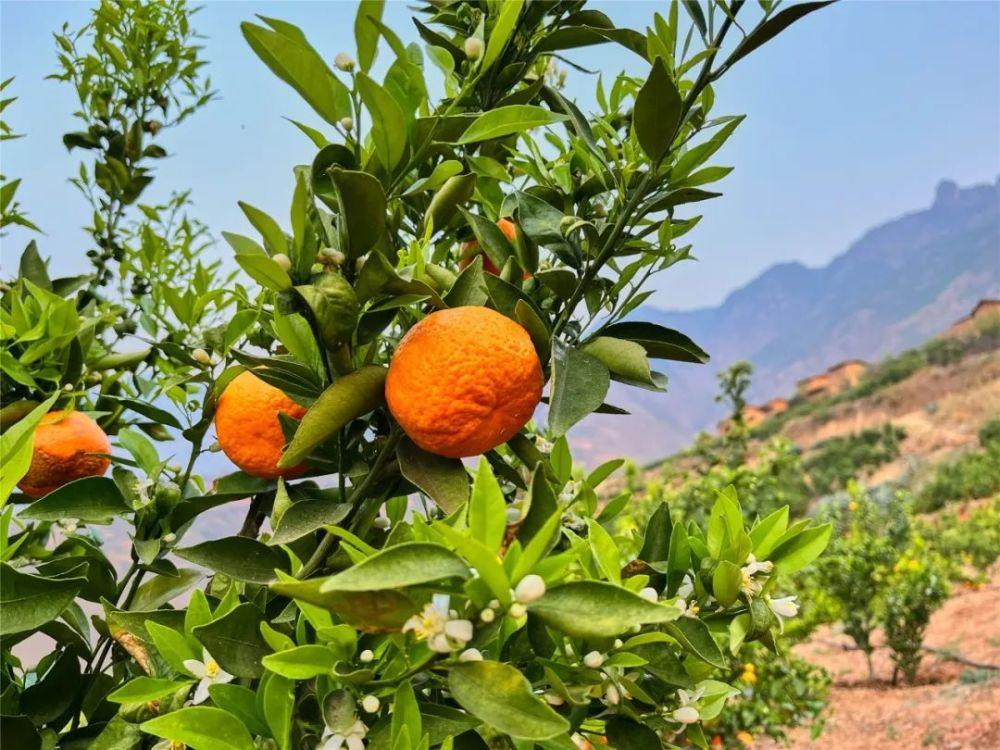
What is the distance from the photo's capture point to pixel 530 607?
40 cm

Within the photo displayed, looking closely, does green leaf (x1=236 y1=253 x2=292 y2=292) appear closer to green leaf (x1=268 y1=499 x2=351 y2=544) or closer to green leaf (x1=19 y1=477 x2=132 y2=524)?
green leaf (x1=268 y1=499 x2=351 y2=544)

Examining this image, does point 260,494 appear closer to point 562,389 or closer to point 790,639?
point 562,389

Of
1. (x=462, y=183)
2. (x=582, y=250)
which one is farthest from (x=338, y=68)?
(x=582, y=250)

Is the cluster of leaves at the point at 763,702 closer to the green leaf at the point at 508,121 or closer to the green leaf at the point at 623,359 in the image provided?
the green leaf at the point at 623,359

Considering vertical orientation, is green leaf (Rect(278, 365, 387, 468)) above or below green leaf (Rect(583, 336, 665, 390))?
below

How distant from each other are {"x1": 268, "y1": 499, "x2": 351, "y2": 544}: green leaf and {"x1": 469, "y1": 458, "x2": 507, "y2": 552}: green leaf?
16 cm

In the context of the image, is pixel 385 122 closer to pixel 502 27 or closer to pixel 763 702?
pixel 502 27

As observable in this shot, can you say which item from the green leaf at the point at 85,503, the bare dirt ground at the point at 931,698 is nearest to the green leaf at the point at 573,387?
the green leaf at the point at 85,503

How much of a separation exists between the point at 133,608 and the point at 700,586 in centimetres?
51

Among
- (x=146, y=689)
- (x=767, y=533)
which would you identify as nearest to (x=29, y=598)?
(x=146, y=689)

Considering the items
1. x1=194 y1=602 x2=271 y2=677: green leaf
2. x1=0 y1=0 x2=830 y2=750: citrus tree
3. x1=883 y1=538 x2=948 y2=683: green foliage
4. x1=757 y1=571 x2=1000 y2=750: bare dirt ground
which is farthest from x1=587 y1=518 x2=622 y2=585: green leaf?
x1=883 y1=538 x2=948 y2=683: green foliage

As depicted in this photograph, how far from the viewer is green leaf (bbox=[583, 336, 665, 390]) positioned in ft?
1.78

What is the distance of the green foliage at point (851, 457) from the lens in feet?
48.3

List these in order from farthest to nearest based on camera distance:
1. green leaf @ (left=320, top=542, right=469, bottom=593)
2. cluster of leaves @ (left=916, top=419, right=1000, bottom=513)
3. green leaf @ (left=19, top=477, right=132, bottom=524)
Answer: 1. cluster of leaves @ (left=916, top=419, right=1000, bottom=513)
2. green leaf @ (left=19, top=477, right=132, bottom=524)
3. green leaf @ (left=320, top=542, right=469, bottom=593)
